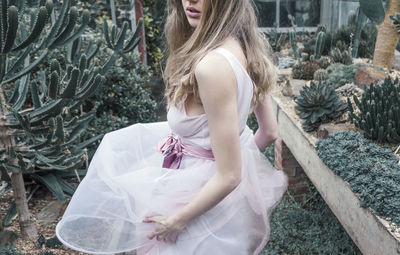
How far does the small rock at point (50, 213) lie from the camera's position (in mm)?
3549

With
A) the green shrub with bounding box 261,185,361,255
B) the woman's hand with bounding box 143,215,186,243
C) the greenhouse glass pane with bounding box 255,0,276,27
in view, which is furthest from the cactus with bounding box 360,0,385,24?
the greenhouse glass pane with bounding box 255,0,276,27

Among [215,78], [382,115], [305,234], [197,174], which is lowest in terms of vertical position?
[305,234]

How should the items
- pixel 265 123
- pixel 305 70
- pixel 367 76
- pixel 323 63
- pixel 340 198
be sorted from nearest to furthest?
1. pixel 265 123
2. pixel 340 198
3. pixel 367 76
4. pixel 305 70
5. pixel 323 63

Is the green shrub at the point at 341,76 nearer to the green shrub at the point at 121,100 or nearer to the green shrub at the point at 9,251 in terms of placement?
the green shrub at the point at 121,100

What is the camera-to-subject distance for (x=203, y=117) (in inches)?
56.6

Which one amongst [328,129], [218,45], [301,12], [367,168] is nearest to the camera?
[218,45]

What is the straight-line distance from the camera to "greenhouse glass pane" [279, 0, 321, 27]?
8.96 metres

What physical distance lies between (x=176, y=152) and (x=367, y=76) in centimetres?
289

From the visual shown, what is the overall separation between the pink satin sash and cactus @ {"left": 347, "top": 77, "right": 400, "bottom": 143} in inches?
55.0

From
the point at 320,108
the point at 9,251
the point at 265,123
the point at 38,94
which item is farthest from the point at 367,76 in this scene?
the point at 9,251

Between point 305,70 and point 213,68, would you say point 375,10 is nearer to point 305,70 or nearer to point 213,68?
point 305,70

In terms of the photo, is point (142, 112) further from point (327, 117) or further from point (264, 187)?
point (264, 187)

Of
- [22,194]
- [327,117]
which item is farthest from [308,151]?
[22,194]

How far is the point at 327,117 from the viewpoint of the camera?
3201mm
